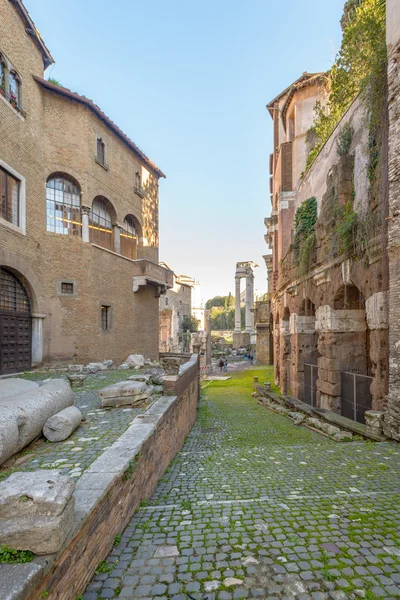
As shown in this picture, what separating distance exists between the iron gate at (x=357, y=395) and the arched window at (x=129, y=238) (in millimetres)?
13335

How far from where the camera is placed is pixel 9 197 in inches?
458

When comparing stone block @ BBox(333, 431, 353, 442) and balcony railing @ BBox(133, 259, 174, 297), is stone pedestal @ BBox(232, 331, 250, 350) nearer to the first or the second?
balcony railing @ BBox(133, 259, 174, 297)

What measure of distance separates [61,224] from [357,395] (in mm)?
Answer: 13137

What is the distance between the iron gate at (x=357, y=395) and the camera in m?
8.29

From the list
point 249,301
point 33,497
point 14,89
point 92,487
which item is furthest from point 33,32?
point 249,301

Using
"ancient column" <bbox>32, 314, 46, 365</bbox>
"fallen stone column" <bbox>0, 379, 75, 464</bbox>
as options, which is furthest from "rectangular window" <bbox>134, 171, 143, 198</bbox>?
"fallen stone column" <bbox>0, 379, 75, 464</bbox>

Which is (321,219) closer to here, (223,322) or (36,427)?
(36,427)

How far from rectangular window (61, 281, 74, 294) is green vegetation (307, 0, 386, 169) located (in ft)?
40.0

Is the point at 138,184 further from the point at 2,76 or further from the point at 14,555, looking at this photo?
the point at 14,555

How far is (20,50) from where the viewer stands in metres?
A: 12.0

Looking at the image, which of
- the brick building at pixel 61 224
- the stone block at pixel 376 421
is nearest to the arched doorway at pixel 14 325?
the brick building at pixel 61 224

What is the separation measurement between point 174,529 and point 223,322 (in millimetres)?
68898

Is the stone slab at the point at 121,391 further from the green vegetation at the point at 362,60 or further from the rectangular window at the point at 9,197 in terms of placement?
the rectangular window at the point at 9,197

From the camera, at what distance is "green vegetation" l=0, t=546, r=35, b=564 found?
2021 mm
